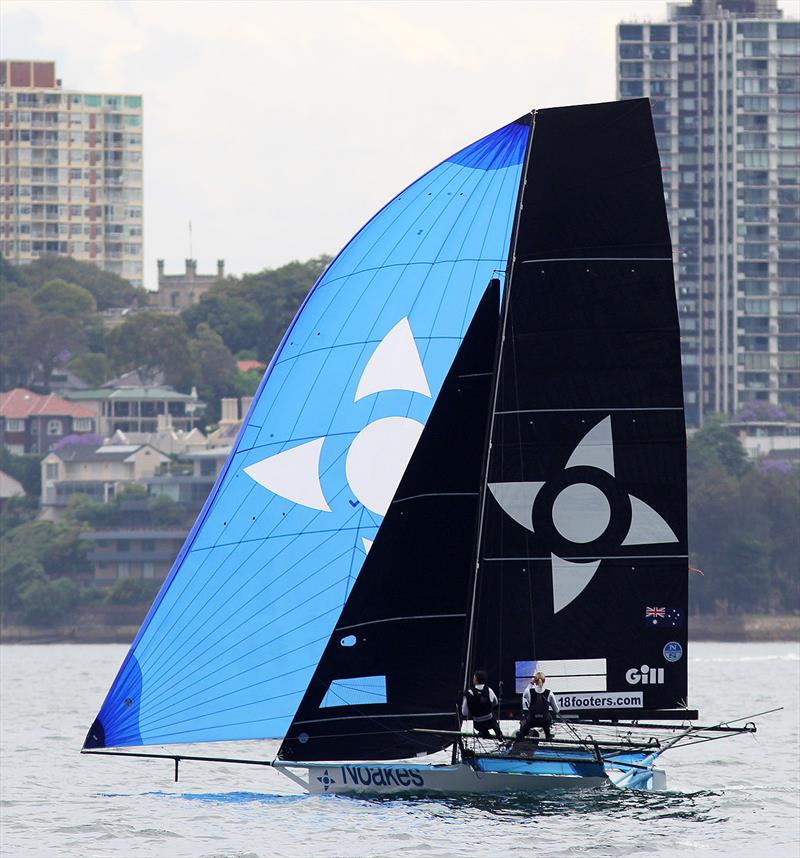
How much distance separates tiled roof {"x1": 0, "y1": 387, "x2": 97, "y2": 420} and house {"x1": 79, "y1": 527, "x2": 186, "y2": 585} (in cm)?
2043

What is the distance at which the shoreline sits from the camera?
92.9m

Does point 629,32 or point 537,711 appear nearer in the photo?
point 537,711

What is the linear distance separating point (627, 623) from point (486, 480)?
1.81 m

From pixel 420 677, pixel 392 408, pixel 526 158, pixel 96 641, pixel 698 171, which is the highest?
pixel 698 171

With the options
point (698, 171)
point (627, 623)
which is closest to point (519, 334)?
point (627, 623)

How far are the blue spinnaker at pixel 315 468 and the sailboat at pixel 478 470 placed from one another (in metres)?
0.02

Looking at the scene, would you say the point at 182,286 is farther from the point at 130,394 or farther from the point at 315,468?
the point at 315,468

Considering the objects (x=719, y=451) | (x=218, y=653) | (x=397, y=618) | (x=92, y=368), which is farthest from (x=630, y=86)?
(x=218, y=653)

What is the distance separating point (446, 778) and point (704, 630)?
77557mm

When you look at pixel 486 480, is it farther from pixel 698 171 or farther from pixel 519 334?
pixel 698 171

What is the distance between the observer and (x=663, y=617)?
18.6m

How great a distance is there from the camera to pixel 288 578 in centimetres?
1811

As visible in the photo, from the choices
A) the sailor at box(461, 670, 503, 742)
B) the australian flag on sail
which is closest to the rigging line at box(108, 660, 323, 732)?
the sailor at box(461, 670, 503, 742)

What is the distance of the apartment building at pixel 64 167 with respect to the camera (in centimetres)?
16350
